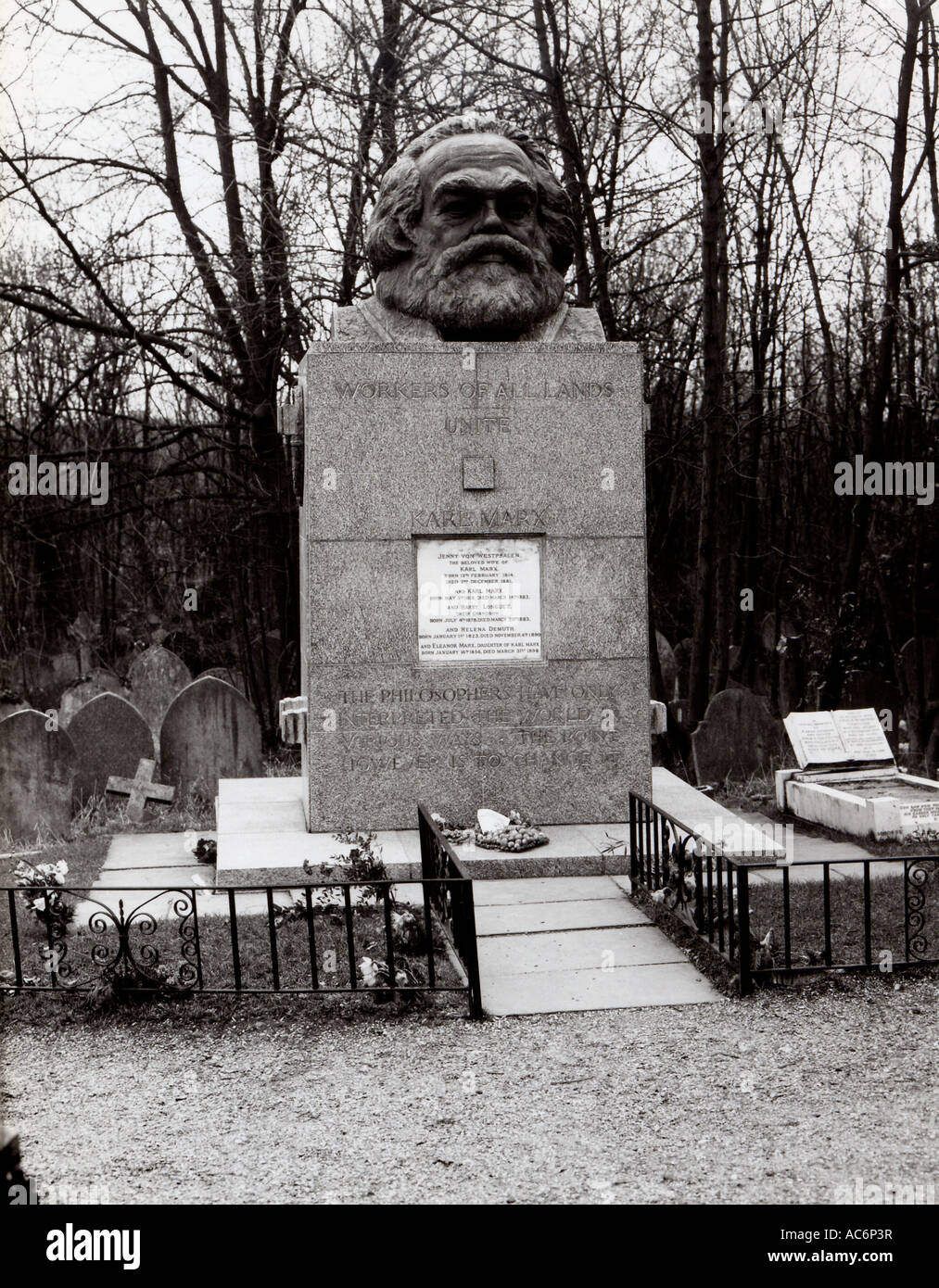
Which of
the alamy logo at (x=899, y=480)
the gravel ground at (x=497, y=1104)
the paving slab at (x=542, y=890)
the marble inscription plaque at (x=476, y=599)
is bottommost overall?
the gravel ground at (x=497, y=1104)

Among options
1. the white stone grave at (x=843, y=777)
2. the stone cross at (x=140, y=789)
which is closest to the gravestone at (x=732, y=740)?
the white stone grave at (x=843, y=777)

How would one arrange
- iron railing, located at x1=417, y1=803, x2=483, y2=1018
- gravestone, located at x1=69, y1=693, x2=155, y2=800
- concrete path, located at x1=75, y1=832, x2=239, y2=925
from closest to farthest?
iron railing, located at x1=417, y1=803, x2=483, y2=1018 < concrete path, located at x1=75, y1=832, x2=239, y2=925 < gravestone, located at x1=69, y1=693, x2=155, y2=800

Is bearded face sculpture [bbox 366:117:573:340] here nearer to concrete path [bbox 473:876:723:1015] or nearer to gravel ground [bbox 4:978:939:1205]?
concrete path [bbox 473:876:723:1015]

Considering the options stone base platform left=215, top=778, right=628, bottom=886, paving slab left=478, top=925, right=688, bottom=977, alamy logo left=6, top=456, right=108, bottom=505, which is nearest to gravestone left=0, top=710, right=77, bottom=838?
stone base platform left=215, top=778, right=628, bottom=886

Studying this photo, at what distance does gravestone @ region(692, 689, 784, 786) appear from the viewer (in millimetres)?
11281

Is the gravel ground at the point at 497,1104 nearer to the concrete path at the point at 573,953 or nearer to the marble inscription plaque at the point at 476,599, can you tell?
the concrete path at the point at 573,953

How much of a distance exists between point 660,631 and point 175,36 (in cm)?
895

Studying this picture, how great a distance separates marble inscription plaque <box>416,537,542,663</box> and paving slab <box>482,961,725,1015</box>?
107 inches

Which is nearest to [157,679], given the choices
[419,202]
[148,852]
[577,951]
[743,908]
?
[148,852]

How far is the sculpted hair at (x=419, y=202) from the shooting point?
8422 millimetres

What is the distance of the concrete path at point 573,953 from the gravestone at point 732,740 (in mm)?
4095

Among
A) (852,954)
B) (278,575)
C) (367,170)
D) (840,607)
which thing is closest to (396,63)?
(367,170)

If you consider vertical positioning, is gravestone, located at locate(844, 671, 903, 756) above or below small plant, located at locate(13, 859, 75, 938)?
above

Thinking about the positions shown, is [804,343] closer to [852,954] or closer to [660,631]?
[660,631]
